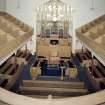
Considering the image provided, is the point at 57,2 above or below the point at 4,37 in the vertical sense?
above

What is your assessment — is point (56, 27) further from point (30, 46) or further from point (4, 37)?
point (4, 37)

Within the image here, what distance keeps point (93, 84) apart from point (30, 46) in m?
7.63

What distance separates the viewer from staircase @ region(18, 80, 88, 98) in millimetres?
2686

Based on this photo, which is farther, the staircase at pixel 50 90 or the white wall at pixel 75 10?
the white wall at pixel 75 10

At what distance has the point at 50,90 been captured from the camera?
113 inches

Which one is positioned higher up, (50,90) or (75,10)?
(75,10)

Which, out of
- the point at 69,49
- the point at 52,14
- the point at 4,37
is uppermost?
the point at 52,14

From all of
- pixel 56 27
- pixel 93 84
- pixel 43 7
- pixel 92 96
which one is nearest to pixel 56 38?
pixel 56 27

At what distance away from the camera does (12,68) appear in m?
4.34

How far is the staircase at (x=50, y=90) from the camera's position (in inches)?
106

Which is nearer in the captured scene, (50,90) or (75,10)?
(50,90)

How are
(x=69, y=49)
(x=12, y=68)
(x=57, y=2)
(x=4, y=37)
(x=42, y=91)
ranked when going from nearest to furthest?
(x=4, y=37)
(x=42, y=91)
(x=12, y=68)
(x=69, y=49)
(x=57, y=2)

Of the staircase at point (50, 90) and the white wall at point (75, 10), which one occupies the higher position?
the white wall at point (75, 10)

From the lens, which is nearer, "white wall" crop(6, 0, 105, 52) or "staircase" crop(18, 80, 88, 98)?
"staircase" crop(18, 80, 88, 98)
